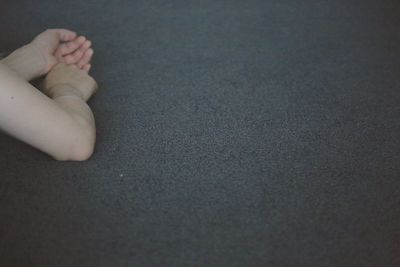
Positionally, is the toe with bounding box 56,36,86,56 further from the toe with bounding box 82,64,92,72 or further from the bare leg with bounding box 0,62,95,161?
the bare leg with bounding box 0,62,95,161

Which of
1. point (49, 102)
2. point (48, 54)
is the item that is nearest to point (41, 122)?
point (49, 102)

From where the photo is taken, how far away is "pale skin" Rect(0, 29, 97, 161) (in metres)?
0.65

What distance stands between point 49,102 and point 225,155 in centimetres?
31

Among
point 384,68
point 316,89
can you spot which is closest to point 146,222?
point 316,89

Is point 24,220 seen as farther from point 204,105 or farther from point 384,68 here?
point 384,68

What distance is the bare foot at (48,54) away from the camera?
31.4 inches

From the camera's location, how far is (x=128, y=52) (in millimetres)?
1009

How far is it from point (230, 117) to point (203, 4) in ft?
1.73

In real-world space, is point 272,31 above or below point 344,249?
above

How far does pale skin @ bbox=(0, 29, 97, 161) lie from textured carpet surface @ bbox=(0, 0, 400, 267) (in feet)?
0.13

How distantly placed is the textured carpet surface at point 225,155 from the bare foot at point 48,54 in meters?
0.06

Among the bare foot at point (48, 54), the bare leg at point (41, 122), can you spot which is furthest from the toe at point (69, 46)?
the bare leg at point (41, 122)

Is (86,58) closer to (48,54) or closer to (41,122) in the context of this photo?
(48,54)

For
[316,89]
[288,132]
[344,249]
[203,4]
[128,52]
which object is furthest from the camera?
[203,4]
